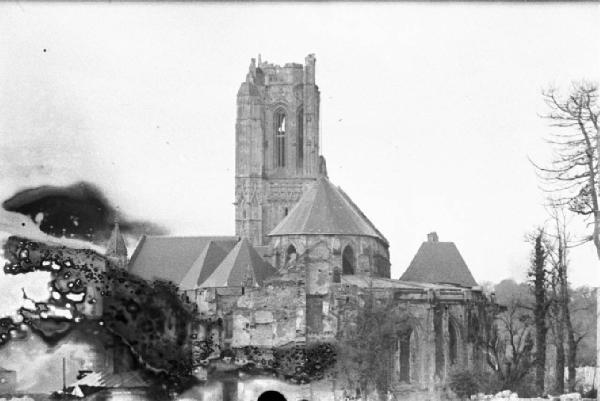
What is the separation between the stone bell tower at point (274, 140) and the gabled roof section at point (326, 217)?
2084 centimetres

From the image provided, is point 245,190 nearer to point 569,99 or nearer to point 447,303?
point 447,303

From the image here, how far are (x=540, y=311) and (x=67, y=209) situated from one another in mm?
17562

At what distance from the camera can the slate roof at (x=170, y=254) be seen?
78500 mm

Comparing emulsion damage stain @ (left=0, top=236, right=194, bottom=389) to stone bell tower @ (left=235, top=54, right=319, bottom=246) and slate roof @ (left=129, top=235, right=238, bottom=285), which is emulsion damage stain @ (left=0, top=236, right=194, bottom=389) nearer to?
slate roof @ (left=129, top=235, right=238, bottom=285)

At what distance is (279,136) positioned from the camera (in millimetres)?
103875

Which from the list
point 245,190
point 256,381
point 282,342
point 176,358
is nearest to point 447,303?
point 282,342

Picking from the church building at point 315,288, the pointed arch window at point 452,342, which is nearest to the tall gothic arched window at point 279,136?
the church building at point 315,288

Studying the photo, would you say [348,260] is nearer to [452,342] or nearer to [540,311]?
[452,342]

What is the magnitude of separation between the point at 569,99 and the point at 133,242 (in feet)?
139

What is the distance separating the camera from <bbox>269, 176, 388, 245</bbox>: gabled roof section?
74.1 meters

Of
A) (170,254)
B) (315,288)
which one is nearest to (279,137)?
(170,254)

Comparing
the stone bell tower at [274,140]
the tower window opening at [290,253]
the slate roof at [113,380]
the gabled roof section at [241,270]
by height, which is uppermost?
the stone bell tower at [274,140]

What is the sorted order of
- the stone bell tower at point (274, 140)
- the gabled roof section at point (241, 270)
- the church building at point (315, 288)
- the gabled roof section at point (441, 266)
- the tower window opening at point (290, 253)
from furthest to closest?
the stone bell tower at point (274, 140) → the gabled roof section at point (441, 266) → the tower window opening at point (290, 253) → the gabled roof section at point (241, 270) → the church building at point (315, 288)

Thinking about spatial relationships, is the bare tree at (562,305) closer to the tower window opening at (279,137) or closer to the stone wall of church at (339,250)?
the stone wall of church at (339,250)
